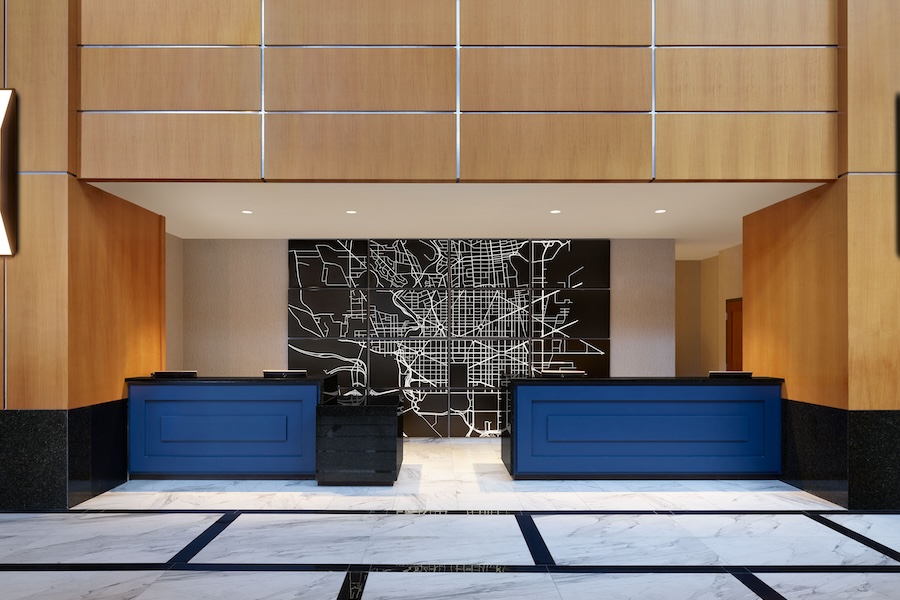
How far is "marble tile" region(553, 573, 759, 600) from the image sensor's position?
3.42 meters

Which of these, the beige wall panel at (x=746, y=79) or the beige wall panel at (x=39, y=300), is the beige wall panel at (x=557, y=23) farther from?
the beige wall panel at (x=39, y=300)

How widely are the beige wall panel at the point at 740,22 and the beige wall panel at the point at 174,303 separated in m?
6.66

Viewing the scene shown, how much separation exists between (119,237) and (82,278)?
793 mm

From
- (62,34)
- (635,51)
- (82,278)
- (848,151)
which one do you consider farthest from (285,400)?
(848,151)

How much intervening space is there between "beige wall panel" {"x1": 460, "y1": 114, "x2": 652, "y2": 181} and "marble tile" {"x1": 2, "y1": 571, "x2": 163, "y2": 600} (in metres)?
3.81

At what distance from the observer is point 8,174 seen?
5.13 metres

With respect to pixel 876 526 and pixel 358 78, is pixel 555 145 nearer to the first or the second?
pixel 358 78

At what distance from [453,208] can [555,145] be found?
1551 millimetres

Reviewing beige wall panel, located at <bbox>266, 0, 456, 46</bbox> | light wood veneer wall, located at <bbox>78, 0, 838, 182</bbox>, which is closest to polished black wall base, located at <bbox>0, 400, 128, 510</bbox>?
light wood veneer wall, located at <bbox>78, 0, 838, 182</bbox>

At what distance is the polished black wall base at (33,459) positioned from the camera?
5062 millimetres

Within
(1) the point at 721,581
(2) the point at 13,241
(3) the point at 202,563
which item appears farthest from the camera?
(2) the point at 13,241

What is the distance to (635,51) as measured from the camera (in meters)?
5.37

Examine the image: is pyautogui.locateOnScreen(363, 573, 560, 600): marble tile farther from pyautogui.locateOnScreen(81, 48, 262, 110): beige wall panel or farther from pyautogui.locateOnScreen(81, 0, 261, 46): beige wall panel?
pyautogui.locateOnScreen(81, 0, 261, 46): beige wall panel

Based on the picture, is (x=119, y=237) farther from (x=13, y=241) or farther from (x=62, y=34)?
(x=62, y=34)
